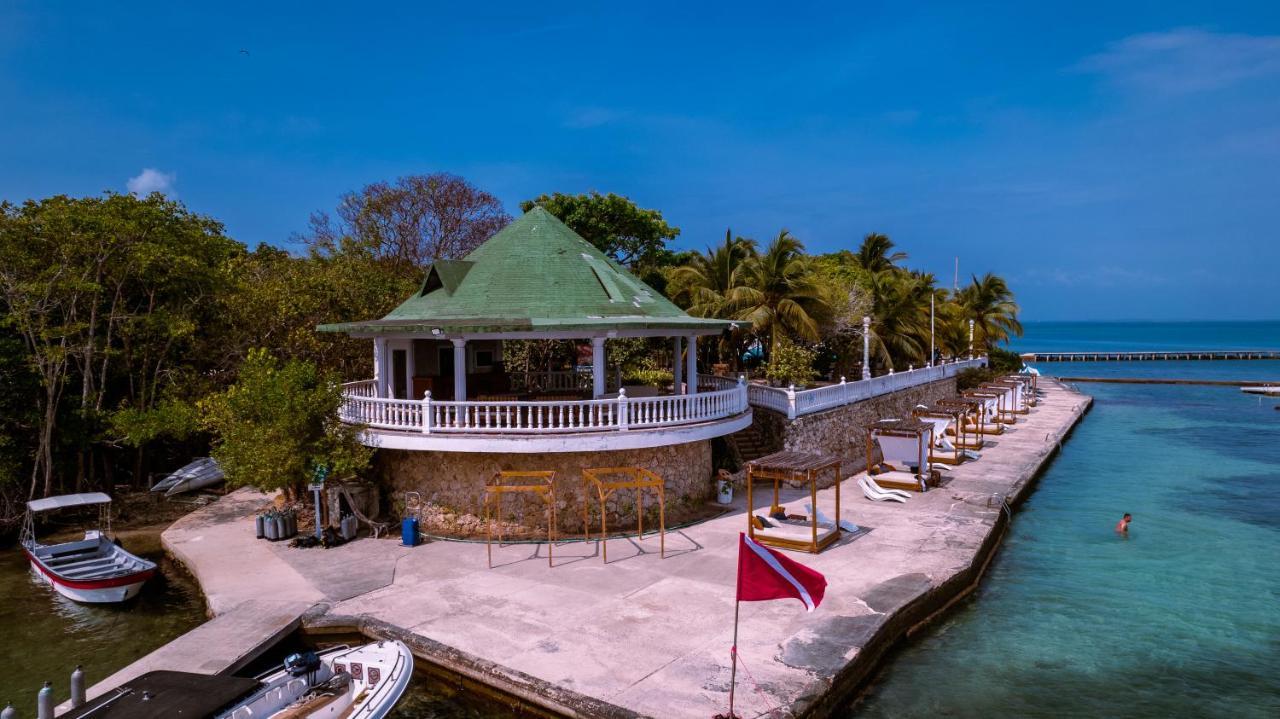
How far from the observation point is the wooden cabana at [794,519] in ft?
54.8

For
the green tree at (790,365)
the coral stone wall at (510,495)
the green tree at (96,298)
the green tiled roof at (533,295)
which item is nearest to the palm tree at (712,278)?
the green tree at (790,365)

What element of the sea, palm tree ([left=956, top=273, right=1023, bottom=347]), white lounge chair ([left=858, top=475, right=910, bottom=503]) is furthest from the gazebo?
palm tree ([left=956, top=273, right=1023, bottom=347])

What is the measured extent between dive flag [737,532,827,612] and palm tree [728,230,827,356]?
2367 cm

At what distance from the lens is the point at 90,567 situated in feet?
53.8

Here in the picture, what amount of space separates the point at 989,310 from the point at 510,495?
5378cm

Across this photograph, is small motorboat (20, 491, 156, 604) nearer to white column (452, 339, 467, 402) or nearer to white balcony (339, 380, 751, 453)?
white balcony (339, 380, 751, 453)

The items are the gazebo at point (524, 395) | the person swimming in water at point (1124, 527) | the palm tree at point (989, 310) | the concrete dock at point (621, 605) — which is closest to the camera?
the concrete dock at point (621, 605)

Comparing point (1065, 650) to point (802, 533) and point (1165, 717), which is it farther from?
point (802, 533)

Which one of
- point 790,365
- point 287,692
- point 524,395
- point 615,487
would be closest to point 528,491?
point 615,487

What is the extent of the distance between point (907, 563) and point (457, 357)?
11614mm

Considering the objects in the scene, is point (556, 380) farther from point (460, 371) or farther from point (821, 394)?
point (821, 394)

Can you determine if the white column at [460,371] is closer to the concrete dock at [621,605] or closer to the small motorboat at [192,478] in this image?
the concrete dock at [621,605]

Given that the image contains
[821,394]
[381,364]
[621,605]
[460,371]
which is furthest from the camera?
[821,394]

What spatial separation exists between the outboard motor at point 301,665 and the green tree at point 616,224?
3253 centimetres
